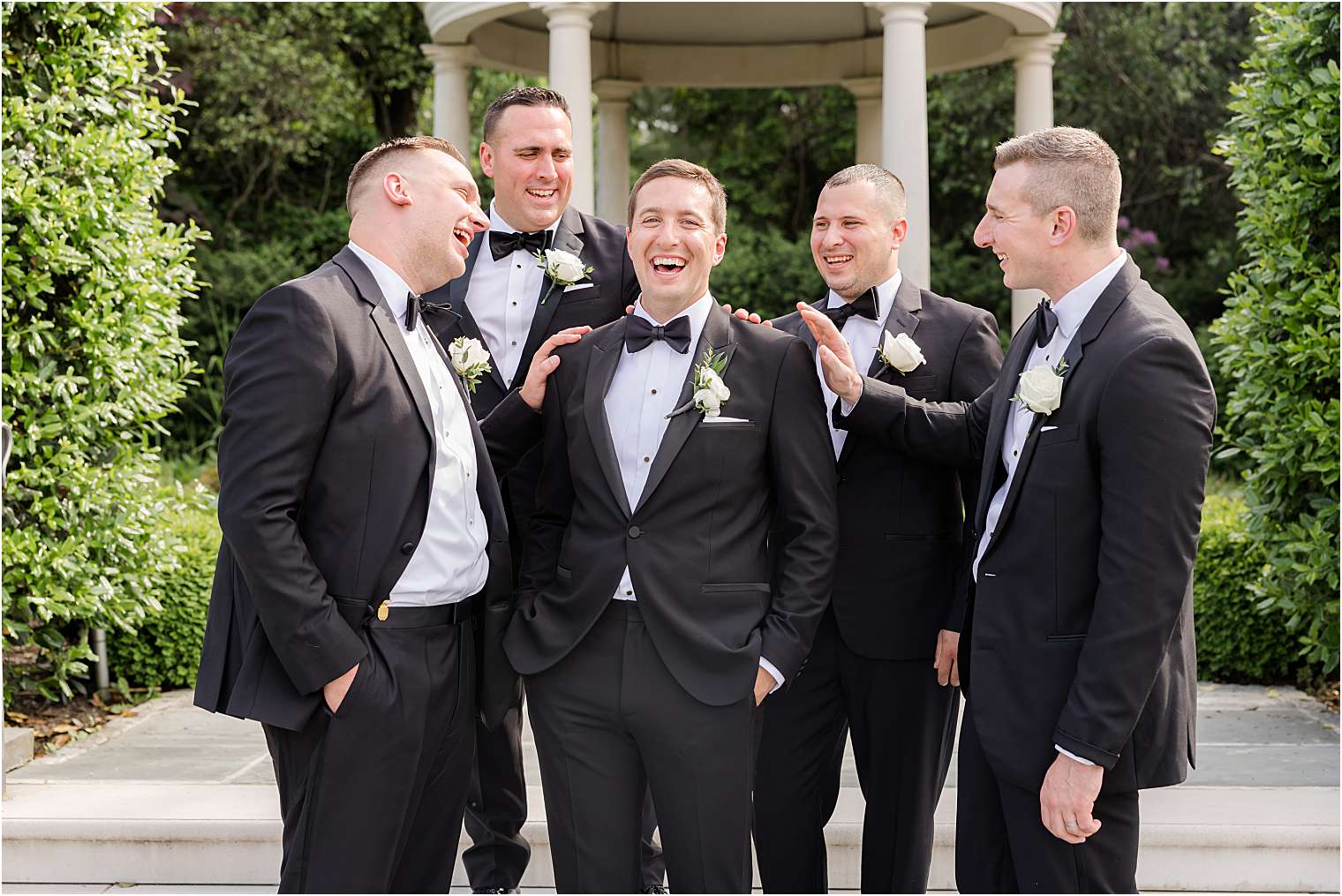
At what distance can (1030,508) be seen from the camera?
3342mm

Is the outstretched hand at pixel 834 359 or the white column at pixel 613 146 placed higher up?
the white column at pixel 613 146

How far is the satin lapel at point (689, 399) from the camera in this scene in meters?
3.61

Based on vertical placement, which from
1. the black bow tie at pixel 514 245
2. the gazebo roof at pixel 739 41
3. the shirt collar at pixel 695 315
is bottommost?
the shirt collar at pixel 695 315

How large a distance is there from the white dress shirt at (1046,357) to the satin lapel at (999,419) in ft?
0.05

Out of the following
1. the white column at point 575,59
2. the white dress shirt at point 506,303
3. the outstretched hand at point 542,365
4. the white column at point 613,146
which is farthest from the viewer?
the white column at point 613,146

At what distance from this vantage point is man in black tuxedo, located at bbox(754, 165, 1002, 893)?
4273mm

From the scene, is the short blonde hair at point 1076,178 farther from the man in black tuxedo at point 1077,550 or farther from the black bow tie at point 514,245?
the black bow tie at point 514,245

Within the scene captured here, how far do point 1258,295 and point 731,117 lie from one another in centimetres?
1580

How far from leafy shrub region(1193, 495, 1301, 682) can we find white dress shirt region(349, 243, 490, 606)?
227 inches

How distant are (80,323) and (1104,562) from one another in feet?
17.8

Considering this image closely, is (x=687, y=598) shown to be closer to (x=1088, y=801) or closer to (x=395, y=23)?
(x=1088, y=801)

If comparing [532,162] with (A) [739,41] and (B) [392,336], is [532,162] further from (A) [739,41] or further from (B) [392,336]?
(A) [739,41]

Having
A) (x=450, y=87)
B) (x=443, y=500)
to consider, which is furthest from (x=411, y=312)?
(x=450, y=87)

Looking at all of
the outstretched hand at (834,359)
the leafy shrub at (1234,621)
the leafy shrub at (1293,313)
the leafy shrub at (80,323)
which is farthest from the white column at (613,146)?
the outstretched hand at (834,359)
